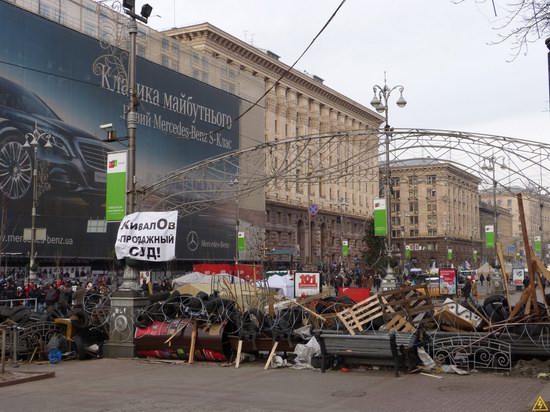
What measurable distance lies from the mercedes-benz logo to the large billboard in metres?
0.09

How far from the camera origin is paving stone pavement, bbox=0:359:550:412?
9.31m

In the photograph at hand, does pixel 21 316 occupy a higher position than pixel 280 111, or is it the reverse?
pixel 280 111

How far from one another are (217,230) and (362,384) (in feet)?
167

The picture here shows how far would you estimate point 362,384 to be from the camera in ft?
36.1

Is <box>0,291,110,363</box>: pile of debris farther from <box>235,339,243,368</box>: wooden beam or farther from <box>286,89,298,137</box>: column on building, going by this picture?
<box>286,89,298,137</box>: column on building

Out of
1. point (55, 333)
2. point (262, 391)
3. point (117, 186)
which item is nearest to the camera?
point (262, 391)

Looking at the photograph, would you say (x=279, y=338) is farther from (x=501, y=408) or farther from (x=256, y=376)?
(x=501, y=408)

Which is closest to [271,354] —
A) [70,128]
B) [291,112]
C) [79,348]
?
[79,348]

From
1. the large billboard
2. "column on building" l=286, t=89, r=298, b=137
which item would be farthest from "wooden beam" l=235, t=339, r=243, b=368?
"column on building" l=286, t=89, r=298, b=137

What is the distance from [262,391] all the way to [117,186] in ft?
24.4

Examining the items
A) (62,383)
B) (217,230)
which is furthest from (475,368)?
(217,230)

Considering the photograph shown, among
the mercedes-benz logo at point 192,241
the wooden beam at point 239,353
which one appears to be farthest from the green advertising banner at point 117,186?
the mercedes-benz logo at point 192,241

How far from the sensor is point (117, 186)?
16.0 metres

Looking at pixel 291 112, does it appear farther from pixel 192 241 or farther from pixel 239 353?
pixel 239 353
